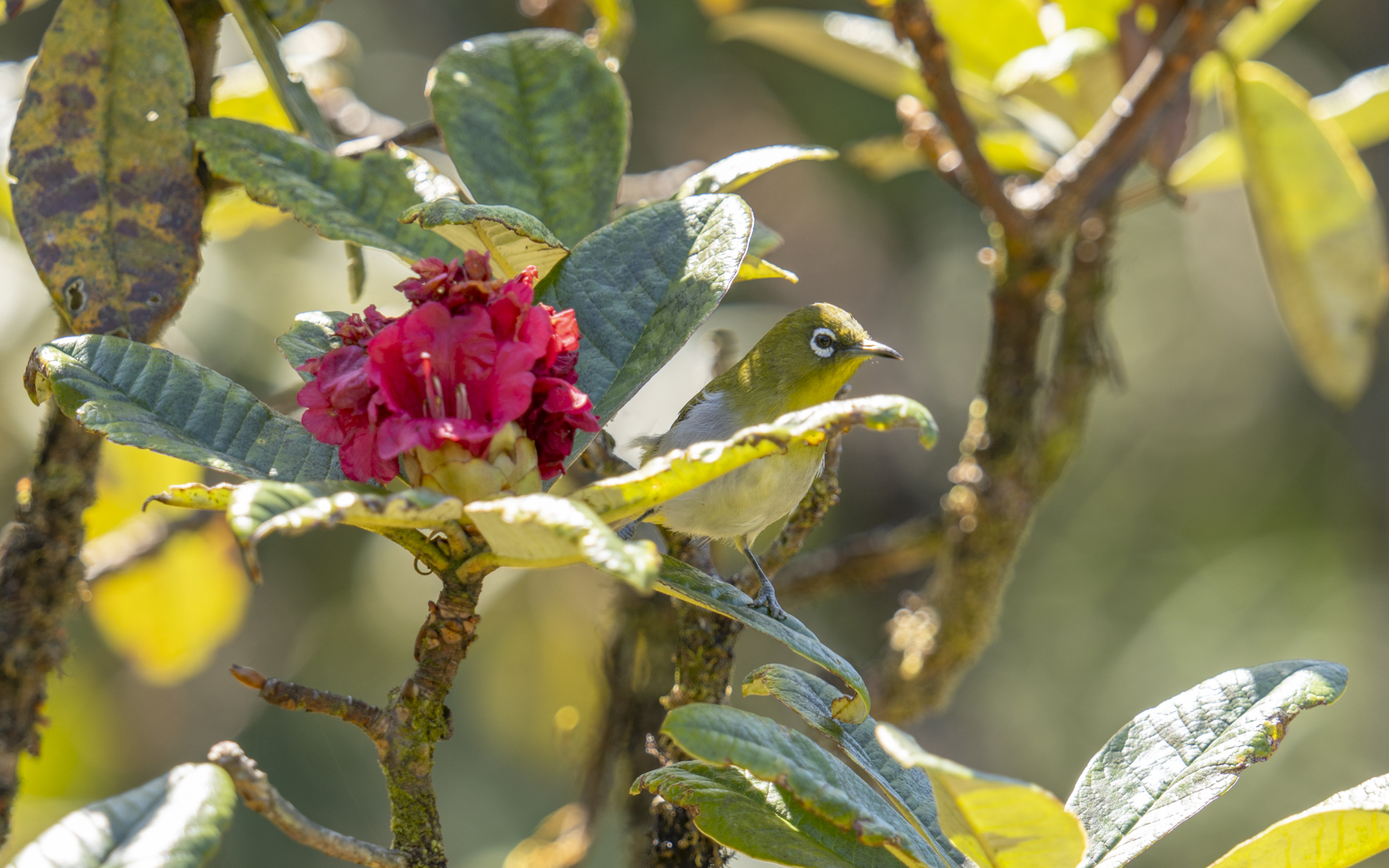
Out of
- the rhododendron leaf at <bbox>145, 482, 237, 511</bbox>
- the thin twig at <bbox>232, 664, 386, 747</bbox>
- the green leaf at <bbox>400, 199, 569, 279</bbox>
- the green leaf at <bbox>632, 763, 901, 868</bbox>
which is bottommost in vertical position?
the thin twig at <bbox>232, 664, 386, 747</bbox>

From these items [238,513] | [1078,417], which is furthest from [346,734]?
[238,513]

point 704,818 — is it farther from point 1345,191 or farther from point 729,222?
point 1345,191

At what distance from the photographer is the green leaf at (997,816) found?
79 centimetres

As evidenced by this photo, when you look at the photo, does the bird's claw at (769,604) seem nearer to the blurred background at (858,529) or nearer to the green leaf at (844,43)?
the blurred background at (858,529)

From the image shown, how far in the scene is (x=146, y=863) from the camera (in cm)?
72

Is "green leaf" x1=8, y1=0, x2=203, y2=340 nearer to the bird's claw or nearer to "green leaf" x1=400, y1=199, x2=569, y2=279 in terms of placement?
"green leaf" x1=400, y1=199, x2=569, y2=279

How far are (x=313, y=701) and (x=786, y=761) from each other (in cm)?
40

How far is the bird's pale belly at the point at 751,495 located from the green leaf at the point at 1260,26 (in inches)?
56.4


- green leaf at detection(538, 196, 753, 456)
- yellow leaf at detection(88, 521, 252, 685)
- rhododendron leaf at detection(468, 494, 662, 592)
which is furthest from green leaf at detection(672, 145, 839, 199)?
yellow leaf at detection(88, 521, 252, 685)

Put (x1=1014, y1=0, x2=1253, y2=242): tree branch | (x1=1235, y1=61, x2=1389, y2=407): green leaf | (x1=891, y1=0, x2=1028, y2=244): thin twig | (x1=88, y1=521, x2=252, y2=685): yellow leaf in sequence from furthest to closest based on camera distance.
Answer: (x1=88, y1=521, x2=252, y2=685): yellow leaf, (x1=1235, y1=61, x2=1389, y2=407): green leaf, (x1=1014, y1=0, x2=1253, y2=242): tree branch, (x1=891, y1=0, x2=1028, y2=244): thin twig

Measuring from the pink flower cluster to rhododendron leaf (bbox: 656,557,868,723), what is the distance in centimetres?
17

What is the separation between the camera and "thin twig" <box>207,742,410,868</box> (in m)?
0.81

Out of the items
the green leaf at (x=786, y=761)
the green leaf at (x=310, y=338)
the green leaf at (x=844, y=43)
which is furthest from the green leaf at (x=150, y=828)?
the green leaf at (x=844, y=43)

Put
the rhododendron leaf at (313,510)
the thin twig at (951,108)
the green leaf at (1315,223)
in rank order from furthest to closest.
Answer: the green leaf at (1315,223) < the thin twig at (951,108) < the rhododendron leaf at (313,510)
